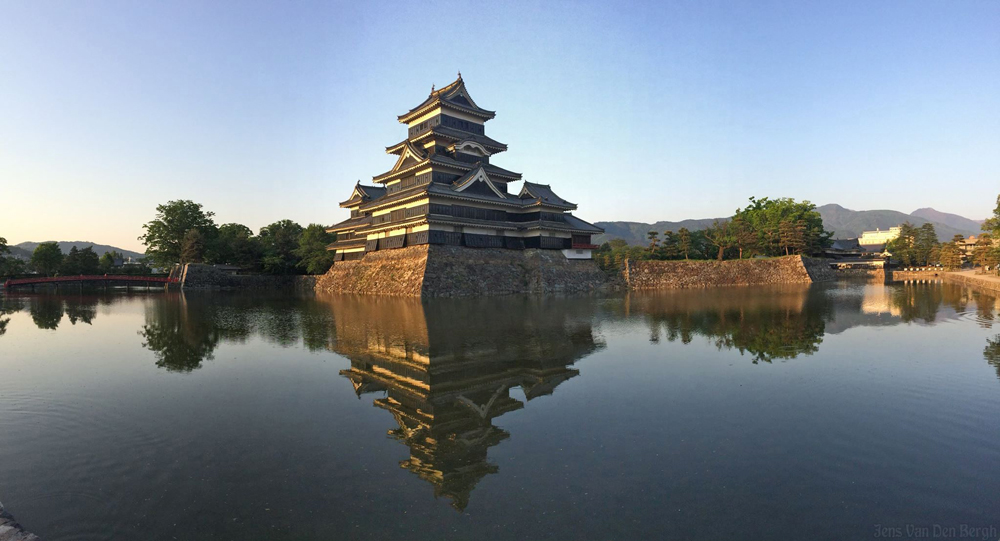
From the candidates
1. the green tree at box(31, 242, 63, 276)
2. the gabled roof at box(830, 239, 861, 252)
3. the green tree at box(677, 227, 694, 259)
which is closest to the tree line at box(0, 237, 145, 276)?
the green tree at box(31, 242, 63, 276)

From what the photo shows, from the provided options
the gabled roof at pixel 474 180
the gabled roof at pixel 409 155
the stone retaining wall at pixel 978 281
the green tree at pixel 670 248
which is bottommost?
the stone retaining wall at pixel 978 281

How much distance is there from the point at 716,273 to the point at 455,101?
29394mm

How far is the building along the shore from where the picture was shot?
36.3m

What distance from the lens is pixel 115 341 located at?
48.3 feet

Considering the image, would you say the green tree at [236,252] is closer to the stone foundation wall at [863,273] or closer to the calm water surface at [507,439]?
the calm water surface at [507,439]

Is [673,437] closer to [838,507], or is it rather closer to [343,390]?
Answer: [838,507]

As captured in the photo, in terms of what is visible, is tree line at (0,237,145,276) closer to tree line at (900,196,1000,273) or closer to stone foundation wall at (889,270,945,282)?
stone foundation wall at (889,270,945,282)

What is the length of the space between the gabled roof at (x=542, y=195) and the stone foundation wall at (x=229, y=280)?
2328 centimetres

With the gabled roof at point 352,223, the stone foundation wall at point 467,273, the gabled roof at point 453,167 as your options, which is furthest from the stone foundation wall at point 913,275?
the gabled roof at point 352,223

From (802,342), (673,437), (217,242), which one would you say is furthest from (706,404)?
(217,242)

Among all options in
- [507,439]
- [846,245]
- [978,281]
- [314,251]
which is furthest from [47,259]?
[846,245]

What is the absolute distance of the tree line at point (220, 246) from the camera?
50531 mm

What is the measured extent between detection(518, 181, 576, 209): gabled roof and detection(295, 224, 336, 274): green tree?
22877 mm

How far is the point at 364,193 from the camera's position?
46.8 m
